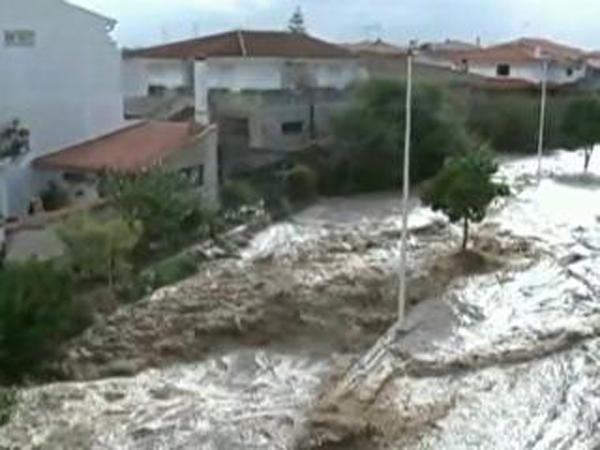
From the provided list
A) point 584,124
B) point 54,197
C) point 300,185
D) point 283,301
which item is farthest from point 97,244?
point 584,124

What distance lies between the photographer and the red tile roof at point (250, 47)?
3888 cm

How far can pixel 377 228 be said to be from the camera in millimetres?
24094

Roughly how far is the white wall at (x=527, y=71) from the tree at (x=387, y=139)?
2038 cm

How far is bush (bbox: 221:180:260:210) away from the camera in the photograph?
2533 cm

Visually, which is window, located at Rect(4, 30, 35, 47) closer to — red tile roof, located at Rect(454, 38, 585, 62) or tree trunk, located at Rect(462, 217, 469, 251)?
tree trunk, located at Rect(462, 217, 469, 251)

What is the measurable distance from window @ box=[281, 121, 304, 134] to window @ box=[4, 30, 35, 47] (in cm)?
958

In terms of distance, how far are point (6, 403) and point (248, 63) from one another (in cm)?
2730

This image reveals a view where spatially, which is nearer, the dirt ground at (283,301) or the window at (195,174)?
the dirt ground at (283,301)

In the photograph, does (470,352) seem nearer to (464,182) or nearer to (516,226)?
(464,182)

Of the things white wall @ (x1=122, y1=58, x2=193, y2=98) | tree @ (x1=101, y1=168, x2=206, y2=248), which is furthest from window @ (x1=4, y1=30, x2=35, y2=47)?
white wall @ (x1=122, y1=58, x2=193, y2=98)

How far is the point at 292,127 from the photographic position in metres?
32.6

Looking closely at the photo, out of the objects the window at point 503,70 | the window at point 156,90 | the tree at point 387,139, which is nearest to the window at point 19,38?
the tree at point 387,139

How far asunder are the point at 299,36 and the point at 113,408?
102 ft

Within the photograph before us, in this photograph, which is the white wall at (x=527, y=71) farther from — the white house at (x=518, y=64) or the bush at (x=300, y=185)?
the bush at (x=300, y=185)
